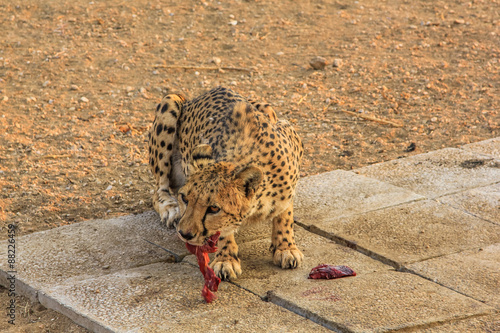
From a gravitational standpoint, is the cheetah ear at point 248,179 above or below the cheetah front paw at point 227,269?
above

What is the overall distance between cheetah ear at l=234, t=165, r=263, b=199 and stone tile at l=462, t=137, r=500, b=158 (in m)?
2.79

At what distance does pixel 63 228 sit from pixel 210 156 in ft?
4.85

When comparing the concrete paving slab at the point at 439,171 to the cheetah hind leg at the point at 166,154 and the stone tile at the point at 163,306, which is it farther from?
the stone tile at the point at 163,306

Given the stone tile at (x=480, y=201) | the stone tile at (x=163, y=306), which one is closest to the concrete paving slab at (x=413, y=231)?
the stone tile at (x=480, y=201)

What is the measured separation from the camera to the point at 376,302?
320cm

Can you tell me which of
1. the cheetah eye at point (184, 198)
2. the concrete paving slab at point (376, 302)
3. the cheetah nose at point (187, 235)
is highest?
the cheetah eye at point (184, 198)

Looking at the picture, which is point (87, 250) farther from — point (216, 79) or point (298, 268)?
point (216, 79)

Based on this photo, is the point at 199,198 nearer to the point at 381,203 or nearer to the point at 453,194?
the point at 381,203

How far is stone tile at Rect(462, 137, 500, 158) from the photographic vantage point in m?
5.32

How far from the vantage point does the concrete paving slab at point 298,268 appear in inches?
140

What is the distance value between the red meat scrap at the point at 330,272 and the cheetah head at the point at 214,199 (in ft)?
1.74

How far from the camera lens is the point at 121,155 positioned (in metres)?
5.78

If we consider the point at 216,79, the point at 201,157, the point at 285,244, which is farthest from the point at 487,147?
the point at 216,79

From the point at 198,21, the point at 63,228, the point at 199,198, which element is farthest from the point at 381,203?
Answer: the point at 198,21
